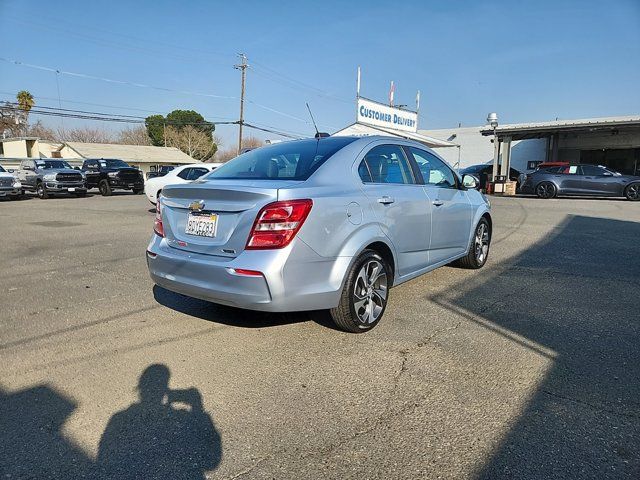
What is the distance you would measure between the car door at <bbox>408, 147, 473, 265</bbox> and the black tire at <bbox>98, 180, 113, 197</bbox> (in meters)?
22.0

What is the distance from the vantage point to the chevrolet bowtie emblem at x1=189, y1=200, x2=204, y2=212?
3571 mm

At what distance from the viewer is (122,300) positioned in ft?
15.9

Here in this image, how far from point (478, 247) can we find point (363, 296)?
2.98 m

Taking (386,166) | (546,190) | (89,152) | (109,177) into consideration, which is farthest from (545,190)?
(89,152)

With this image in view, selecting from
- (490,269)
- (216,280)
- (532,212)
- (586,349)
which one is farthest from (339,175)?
(532,212)

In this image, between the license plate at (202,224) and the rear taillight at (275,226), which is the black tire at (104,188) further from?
the rear taillight at (275,226)

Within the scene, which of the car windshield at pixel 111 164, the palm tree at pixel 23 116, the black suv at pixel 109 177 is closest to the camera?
the black suv at pixel 109 177

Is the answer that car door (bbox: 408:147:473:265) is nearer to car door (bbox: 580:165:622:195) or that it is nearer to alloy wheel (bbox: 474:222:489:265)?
alloy wheel (bbox: 474:222:489:265)

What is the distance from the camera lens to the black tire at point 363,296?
145 inches

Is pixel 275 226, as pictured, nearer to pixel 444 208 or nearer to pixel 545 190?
pixel 444 208

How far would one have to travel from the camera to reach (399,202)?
14.0ft

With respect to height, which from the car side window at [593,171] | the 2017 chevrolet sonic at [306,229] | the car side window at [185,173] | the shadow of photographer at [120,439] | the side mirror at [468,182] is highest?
the car side window at [593,171]

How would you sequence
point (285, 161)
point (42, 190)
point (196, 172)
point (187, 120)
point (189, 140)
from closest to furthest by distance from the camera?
point (285, 161), point (196, 172), point (42, 190), point (189, 140), point (187, 120)

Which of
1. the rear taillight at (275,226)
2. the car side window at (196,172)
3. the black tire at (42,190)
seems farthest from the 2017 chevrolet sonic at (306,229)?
the black tire at (42,190)
